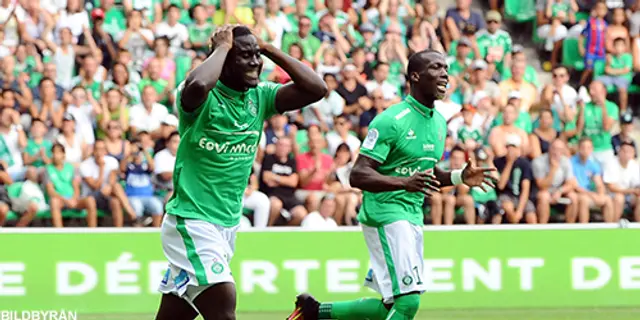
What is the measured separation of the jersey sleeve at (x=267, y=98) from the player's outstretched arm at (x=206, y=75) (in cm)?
53

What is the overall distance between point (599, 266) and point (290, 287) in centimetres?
343

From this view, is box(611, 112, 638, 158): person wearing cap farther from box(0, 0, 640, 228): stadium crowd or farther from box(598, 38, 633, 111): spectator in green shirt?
box(598, 38, 633, 111): spectator in green shirt

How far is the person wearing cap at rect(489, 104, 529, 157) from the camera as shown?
15.8m

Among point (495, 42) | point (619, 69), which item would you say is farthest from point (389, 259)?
point (619, 69)

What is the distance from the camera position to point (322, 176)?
14.9 metres

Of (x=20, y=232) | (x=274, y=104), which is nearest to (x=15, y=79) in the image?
(x=20, y=232)

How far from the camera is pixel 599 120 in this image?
1677 cm

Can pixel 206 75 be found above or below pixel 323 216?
above

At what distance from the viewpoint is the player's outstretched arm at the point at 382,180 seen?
818 centimetres

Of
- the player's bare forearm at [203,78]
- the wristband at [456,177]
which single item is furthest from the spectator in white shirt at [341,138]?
the player's bare forearm at [203,78]

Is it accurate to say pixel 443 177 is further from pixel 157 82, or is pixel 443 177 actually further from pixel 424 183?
pixel 157 82

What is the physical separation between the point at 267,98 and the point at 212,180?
696mm

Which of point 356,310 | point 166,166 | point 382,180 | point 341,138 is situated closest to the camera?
point 382,180

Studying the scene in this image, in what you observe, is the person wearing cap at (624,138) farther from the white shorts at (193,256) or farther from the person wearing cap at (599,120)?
the white shorts at (193,256)
